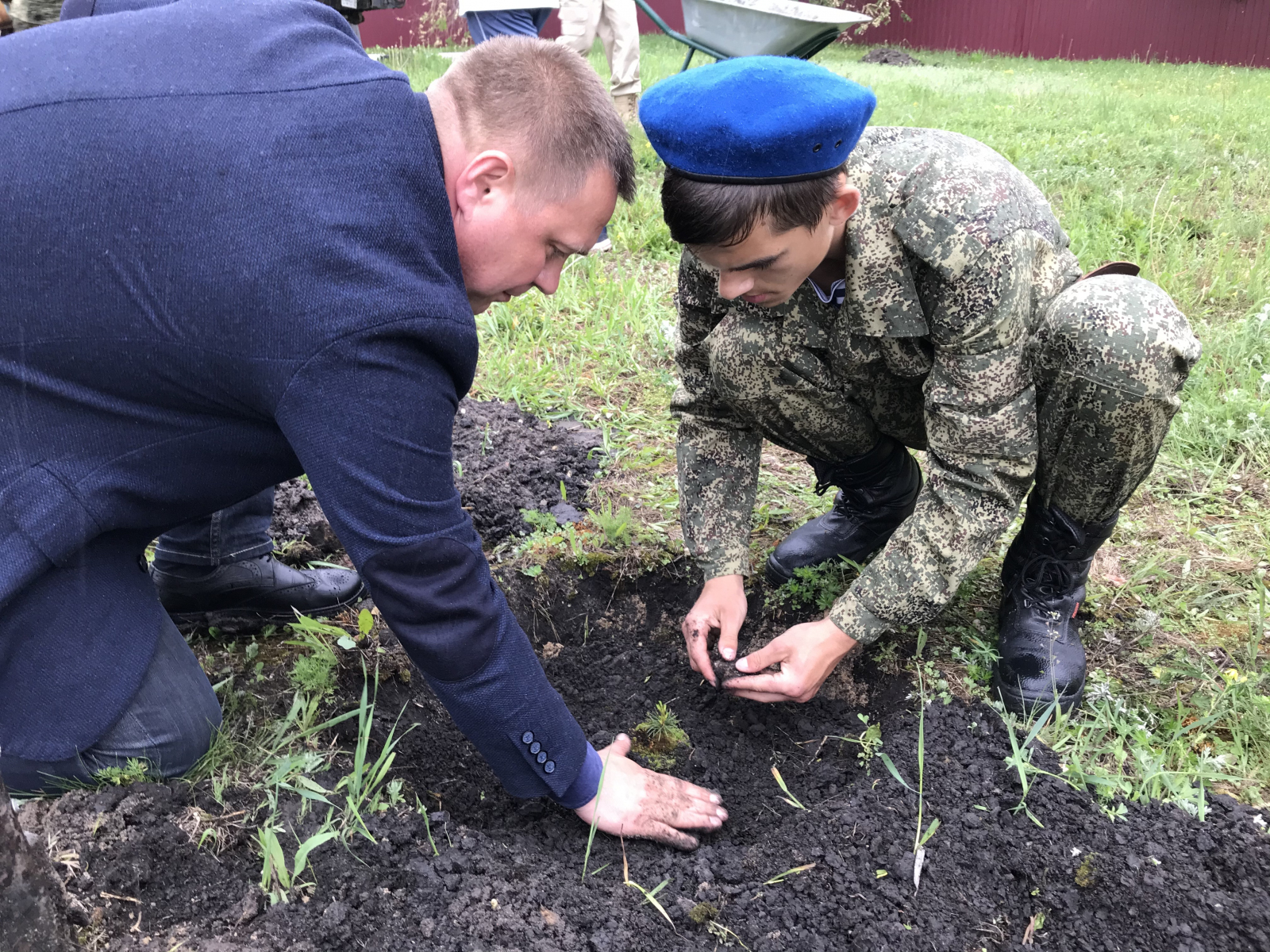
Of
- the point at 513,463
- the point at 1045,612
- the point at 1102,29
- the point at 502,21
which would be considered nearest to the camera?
the point at 1045,612

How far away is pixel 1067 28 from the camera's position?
1553cm

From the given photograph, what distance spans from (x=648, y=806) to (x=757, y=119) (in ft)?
3.88

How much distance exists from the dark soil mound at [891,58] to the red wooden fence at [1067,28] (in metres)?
2.09

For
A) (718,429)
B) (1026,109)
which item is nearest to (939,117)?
(1026,109)

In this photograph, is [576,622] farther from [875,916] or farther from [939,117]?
[939,117]

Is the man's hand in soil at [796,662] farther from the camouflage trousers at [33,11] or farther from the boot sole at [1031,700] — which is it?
the camouflage trousers at [33,11]

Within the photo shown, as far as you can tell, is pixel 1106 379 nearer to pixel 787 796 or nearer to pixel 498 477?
pixel 787 796

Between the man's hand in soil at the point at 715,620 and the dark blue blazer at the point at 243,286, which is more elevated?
the dark blue blazer at the point at 243,286

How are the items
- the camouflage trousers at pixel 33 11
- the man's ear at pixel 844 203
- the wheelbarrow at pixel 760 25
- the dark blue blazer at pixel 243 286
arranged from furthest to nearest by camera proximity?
the wheelbarrow at pixel 760 25
the camouflage trousers at pixel 33 11
the man's ear at pixel 844 203
the dark blue blazer at pixel 243 286

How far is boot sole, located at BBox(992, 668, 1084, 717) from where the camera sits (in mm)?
1854

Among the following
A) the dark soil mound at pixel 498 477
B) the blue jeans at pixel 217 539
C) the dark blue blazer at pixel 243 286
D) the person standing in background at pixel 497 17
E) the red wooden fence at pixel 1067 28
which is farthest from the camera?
the red wooden fence at pixel 1067 28

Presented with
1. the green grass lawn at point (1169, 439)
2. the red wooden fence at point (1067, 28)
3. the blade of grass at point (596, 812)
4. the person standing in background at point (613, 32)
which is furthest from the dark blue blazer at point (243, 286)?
the red wooden fence at point (1067, 28)

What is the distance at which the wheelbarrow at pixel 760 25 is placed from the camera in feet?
16.2

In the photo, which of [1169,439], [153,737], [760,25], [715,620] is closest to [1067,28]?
[760,25]
